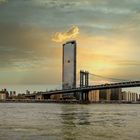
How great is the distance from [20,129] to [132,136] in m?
9.01

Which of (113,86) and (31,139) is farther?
(113,86)

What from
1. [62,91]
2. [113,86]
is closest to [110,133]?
[113,86]

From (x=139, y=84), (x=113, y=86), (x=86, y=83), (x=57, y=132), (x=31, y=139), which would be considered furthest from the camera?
(x=86, y=83)

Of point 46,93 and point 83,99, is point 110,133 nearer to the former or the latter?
point 83,99

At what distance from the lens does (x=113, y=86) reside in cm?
13962

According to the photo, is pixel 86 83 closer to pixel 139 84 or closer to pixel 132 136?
pixel 139 84

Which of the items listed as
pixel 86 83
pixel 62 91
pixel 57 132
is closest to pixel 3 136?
pixel 57 132

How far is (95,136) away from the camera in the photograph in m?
32.7

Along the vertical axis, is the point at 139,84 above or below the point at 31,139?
above

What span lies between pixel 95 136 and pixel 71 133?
7.99ft

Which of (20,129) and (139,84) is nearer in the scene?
(20,129)

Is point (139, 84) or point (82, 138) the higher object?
point (139, 84)

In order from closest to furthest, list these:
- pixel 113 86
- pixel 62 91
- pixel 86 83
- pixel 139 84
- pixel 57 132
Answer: pixel 57 132 → pixel 139 84 → pixel 113 86 → pixel 62 91 → pixel 86 83

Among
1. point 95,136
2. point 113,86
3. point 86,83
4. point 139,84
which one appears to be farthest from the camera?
point 86,83
